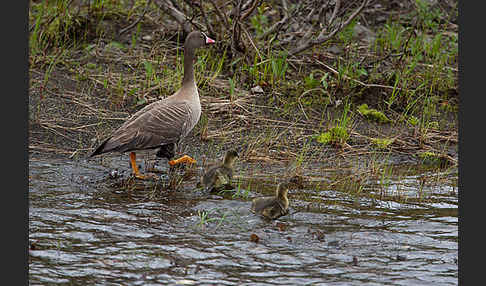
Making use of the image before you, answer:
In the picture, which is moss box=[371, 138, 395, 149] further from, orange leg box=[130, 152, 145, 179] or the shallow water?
orange leg box=[130, 152, 145, 179]

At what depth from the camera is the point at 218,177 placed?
6.79 m

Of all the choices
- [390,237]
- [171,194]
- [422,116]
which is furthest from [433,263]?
[422,116]

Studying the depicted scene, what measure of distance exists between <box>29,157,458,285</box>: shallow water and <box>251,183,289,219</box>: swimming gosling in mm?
77

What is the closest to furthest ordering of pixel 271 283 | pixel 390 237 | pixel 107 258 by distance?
pixel 271 283 < pixel 107 258 < pixel 390 237

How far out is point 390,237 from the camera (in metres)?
5.76

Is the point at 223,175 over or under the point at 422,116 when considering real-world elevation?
under

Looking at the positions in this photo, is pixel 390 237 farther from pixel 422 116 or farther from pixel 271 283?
pixel 422 116

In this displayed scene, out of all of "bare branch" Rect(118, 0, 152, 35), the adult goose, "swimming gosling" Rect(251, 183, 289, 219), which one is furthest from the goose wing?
"bare branch" Rect(118, 0, 152, 35)

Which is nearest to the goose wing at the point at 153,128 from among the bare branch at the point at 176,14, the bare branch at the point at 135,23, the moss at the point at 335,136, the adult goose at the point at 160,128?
the adult goose at the point at 160,128

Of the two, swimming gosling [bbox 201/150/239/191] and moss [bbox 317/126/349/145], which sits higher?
moss [bbox 317/126/349/145]

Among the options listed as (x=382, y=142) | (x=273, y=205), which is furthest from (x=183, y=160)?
(x=382, y=142)

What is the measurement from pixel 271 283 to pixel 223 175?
2.19 m

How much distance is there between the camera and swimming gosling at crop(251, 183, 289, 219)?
20.0ft

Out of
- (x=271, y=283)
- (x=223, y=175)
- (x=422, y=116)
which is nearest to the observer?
(x=271, y=283)
